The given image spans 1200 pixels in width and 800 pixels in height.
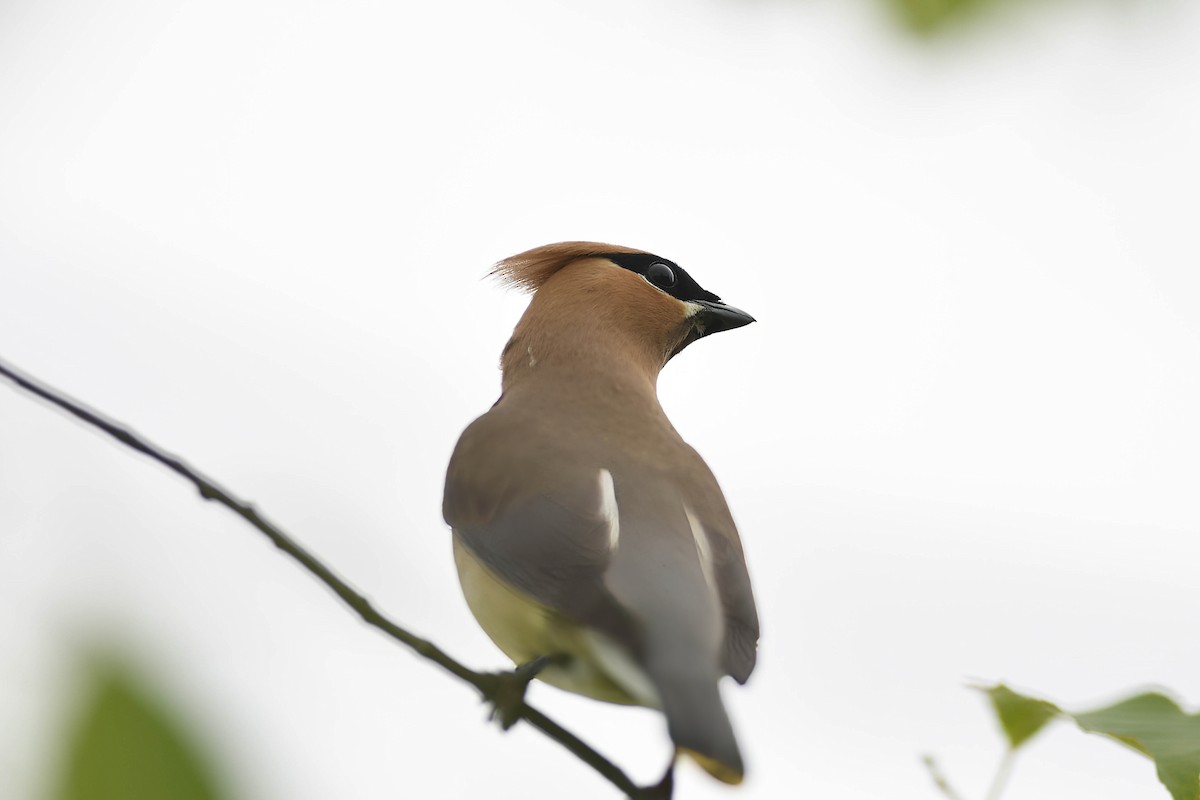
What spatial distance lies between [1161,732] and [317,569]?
54.1 inches

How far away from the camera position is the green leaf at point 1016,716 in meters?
2.68

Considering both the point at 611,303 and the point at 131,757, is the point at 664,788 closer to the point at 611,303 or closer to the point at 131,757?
the point at 611,303

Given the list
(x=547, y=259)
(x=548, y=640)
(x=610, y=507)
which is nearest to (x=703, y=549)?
(x=610, y=507)

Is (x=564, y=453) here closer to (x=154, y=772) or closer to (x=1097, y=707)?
(x=1097, y=707)

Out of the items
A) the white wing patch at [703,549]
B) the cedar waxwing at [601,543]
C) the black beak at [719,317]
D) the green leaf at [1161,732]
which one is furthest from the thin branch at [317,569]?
the black beak at [719,317]

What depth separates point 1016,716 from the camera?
2.84 meters

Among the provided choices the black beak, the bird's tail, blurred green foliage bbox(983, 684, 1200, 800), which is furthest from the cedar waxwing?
blurred green foliage bbox(983, 684, 1200, 800)

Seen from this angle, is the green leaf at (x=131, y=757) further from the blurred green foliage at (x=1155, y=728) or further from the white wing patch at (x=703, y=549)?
the white wing patch at (x=703, y=549)

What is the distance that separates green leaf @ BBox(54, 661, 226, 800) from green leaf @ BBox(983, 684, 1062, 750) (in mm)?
1926

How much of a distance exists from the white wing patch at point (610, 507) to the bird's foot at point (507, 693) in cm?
32

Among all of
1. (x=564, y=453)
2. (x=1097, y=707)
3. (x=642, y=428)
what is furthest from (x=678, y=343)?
(x=1097, y=707)

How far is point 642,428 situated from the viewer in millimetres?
3371

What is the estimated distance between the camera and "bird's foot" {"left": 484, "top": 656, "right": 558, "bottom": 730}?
8.98 feet

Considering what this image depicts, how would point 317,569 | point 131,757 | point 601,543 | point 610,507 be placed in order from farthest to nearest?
point 610,507 → point 601,543 → point 317,569 → point 131,757
